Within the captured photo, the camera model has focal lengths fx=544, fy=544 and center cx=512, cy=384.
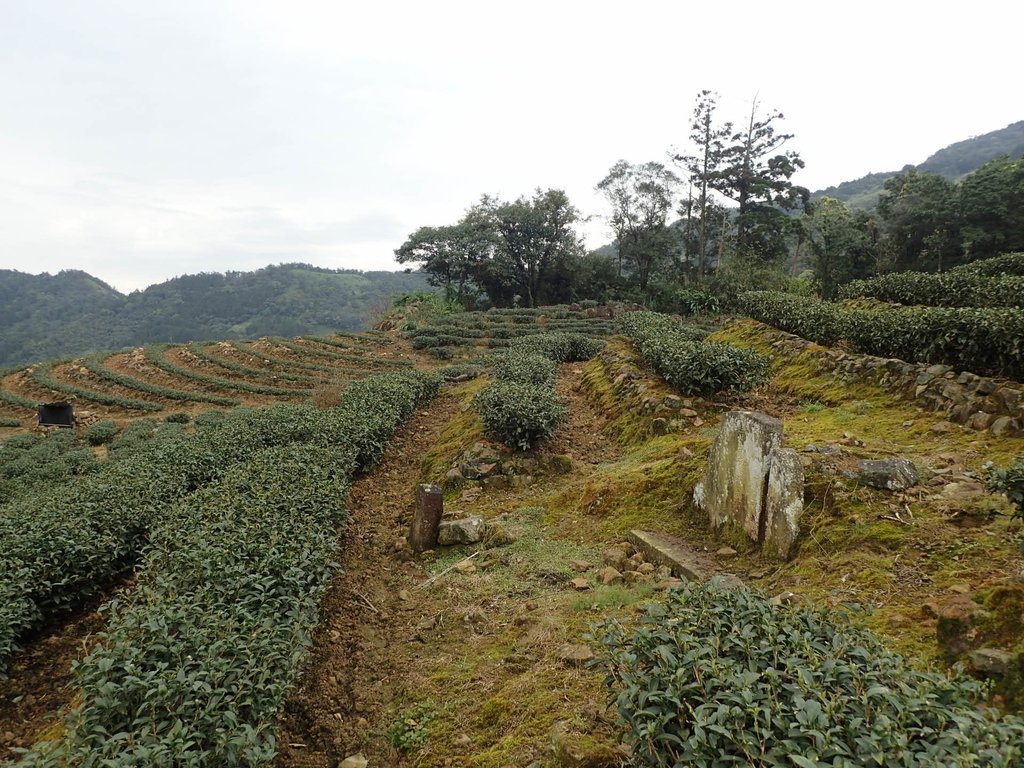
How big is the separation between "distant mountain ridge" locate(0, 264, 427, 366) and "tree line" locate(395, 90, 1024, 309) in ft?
86.1

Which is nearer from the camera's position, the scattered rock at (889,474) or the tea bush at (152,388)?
the scattered rock at (889,474)

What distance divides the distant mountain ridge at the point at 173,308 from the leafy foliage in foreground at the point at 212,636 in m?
59.7

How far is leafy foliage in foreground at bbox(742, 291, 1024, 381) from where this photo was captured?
6172 millimetres

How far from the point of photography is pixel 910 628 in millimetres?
3016

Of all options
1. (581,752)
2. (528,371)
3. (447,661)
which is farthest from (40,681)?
(528,371)

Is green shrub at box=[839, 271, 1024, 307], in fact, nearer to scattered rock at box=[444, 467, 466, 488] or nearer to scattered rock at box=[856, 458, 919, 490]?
scattered rock at box=[856, 458, 919, 490]

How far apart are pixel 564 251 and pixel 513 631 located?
36.9m

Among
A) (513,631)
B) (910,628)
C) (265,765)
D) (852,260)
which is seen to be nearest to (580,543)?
(513,631)

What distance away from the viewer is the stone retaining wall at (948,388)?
5270 millimetres

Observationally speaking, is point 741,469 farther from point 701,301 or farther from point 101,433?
point 701,301

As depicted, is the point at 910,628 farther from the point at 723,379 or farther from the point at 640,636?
the point at 723,379

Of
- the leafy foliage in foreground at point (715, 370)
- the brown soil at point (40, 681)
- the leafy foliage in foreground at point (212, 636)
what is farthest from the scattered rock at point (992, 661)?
the leafy foliage in foreground at point (715, 370)

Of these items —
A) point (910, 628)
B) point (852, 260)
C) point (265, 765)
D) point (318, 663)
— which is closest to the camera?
point (265, 765)

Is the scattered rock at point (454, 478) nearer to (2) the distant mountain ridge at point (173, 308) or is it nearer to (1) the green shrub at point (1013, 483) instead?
(1) the green shrub at point (1013, 483)
